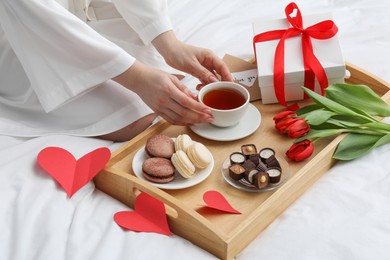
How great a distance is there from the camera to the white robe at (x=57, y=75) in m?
1.24

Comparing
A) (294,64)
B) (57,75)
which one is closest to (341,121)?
(294,64)

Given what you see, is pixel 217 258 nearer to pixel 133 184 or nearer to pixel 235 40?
pixel 133 184

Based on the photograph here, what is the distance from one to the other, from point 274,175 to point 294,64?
0.34 m

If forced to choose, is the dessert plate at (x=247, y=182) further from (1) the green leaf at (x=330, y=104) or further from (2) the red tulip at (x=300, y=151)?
(1) the green leaf at (x=330, y=104)

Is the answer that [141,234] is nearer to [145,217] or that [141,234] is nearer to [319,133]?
[145,217]

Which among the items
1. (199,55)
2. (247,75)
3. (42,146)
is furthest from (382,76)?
(42,146)

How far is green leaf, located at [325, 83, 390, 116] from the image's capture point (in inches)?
51.3

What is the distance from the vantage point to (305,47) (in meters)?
1.39

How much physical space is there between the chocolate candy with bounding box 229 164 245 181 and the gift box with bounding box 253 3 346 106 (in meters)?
0.28

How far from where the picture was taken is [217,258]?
1011 mm

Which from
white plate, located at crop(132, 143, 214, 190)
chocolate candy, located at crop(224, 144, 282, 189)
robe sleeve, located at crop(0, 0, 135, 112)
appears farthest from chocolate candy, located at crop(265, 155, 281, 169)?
robe sleeve, located at crop(0, 0, 135, 112)

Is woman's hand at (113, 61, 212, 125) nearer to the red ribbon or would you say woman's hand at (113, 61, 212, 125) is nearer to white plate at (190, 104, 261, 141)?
white plate at (190, 104, 261, 141)

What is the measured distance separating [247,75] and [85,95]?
0.38 meters

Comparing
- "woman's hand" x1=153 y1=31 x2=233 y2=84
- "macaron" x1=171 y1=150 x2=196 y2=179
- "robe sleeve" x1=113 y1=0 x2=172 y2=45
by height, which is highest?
"robe sleeve" x1=113 y1=0 x2=172 y2=45
